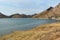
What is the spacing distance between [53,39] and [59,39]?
Result: 0.95 metres

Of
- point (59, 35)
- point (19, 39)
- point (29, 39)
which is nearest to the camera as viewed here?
point (59, 35)

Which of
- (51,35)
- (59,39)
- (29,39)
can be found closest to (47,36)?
(51,35)

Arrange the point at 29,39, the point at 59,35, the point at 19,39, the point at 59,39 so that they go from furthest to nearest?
the point at 19,39, the point at 29,39, the point at 59,35, the point at 59,39

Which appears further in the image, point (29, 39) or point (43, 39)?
point (29, 39)

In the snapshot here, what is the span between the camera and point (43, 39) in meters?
19.4

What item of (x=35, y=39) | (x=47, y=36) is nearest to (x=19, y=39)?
(x=35, y=39)

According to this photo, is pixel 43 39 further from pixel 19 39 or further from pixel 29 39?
pixel 19 39

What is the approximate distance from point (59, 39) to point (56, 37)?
1002mm

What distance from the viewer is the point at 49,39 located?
19109 mm

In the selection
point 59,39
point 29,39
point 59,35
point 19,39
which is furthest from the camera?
point 19,39

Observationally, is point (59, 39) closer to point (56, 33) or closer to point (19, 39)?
point (56, 33)

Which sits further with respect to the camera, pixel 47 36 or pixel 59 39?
pixel 47 36

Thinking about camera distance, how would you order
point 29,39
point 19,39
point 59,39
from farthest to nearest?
point 19,39, point 29,39, point 59,39

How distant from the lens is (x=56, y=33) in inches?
794
